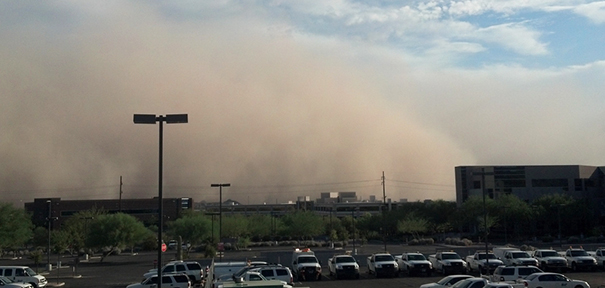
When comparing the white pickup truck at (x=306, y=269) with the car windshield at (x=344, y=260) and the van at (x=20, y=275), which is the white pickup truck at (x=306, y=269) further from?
the van at (x=20, y=275)

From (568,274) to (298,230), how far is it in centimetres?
6503

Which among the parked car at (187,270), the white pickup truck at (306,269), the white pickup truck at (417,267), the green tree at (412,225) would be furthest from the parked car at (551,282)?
the green tree at (412,225)

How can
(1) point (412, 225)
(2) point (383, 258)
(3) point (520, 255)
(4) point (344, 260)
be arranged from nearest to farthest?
(4) point (344, 260) < (2) point (383, 258) < (3) point (520, 255) < (1) point (412, 225)

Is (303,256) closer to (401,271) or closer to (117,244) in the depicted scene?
(401,271)

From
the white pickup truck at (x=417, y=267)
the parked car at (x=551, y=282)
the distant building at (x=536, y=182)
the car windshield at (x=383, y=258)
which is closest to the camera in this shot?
the parked car at (x=551, y=282)

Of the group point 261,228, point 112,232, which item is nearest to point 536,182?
point 261,228

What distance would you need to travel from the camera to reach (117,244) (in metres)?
72.6

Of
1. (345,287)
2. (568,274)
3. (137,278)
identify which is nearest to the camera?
(345,287)

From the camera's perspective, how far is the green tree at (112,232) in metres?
71.9

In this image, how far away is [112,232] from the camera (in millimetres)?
72250

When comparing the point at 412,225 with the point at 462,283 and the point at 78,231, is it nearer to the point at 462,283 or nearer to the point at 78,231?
the point at 78,231

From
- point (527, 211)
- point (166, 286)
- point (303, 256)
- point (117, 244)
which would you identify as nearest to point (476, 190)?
point (527, 211)

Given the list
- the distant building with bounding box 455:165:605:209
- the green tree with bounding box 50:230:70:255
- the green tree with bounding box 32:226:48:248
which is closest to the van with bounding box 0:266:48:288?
the green tree with bounding box 50:230:70:255

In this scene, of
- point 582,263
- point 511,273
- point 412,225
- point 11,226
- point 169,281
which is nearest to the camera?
point 169,281
